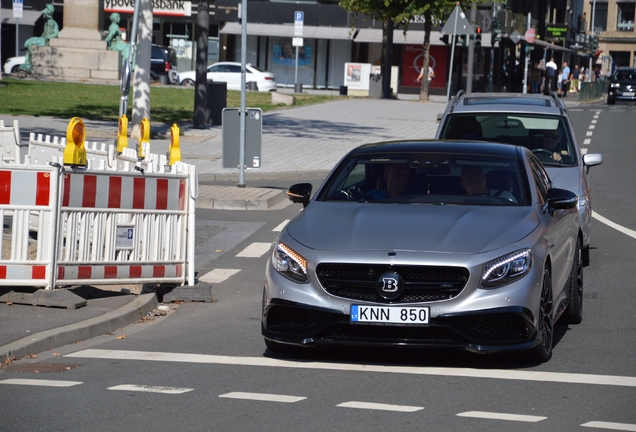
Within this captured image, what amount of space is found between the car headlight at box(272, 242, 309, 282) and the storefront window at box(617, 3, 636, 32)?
388ft

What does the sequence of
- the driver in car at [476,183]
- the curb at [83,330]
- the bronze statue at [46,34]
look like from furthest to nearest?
the bronze statue at [46,34], the driver in car at [476,183], the curb at [83,330]

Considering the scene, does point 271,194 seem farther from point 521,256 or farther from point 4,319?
point 521,256

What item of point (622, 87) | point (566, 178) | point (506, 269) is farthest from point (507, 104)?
point (622, 87)


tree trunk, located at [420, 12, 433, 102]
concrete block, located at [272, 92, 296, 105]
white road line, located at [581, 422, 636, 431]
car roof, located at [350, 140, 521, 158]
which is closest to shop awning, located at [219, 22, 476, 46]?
tree trunk, located at [420, 12, 433, 102]

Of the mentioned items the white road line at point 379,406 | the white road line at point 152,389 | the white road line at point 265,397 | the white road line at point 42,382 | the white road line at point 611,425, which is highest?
the white road line at point 611,425

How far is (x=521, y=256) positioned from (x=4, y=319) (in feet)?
12.5

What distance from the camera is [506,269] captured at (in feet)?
22.9

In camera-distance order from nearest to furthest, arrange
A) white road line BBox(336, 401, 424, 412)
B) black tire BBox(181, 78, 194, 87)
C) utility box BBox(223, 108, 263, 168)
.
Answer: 1. white road line BBox(336, 401, 424, 412)
2. utility box BBox(223, 108, 263, 168)
3. black tire BBox(181, 78, 194, 87)

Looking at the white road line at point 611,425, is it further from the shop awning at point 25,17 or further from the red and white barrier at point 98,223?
the shop awning at point 25,17

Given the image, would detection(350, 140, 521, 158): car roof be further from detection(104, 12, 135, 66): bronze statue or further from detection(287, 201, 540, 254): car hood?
detection(104, 12, 135, 66): bronze statue

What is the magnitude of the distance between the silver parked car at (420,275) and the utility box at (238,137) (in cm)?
913

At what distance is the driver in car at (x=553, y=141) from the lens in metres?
12.3

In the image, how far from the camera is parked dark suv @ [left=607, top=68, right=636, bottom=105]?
5659 centimetres

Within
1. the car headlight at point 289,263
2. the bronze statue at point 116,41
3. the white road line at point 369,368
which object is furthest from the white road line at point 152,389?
the bronze statue at point 116,41
